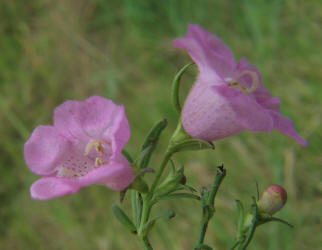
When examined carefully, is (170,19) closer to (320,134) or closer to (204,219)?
(320,134)

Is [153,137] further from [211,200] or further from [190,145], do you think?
[211,200]

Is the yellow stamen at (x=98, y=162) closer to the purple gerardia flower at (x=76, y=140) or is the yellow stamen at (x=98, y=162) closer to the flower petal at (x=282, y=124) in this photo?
the purple gerardia flower at (x=76, y=140)

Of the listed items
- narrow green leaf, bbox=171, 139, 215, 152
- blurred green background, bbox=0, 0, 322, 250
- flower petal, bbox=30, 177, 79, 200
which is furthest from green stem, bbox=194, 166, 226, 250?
blurred green background, bbox=0, 0, 322, 250

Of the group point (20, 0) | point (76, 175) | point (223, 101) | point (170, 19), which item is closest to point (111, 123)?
point (76, 175)

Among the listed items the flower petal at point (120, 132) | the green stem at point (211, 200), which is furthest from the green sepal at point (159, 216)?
the flower petal at point (120, 132)

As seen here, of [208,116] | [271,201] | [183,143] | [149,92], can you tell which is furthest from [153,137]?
[149,92]

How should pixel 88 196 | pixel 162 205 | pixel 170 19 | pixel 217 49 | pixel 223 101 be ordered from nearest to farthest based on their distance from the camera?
1. pixel 223 101
2. pixel 217 49
3. pixel 162 205
4. pixel 88 196
5. pixel 170 19

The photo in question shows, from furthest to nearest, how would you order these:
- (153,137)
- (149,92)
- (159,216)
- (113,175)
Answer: (149,92) < (153,137) < (159,216) < (113,175)
